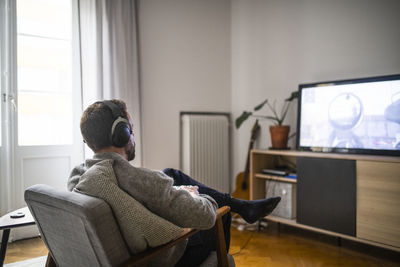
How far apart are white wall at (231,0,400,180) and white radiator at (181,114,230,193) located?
8.4 inches

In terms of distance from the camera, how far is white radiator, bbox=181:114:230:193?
327cm

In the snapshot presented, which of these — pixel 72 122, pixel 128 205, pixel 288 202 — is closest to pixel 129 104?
pixel 72 122

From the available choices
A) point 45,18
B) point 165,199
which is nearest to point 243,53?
point 45,18

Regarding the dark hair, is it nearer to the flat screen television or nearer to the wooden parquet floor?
the wooden parquet floor

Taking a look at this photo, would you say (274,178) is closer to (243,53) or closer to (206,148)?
(206,148)

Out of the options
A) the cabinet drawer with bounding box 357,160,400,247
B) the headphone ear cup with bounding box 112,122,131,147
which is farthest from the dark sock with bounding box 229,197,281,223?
the headphone ear cup with bounding box 112,122,131,147

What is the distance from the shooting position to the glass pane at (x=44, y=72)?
2598mm

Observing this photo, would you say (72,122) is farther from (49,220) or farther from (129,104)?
(49,220)

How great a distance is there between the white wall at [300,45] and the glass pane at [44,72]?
A: 1884 mm

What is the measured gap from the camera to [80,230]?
38.7 inches

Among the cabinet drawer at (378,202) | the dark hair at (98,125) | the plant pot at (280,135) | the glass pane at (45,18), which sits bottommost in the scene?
the cabinet drawer at (378,202)

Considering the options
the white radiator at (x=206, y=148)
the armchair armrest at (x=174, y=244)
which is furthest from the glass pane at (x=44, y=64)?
the armchair armrest at (x=174, y=244)

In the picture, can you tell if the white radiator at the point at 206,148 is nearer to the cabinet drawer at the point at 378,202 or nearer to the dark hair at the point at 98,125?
the cabinet drawer at the point at 378,202

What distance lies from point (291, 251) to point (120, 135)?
1833 mm
